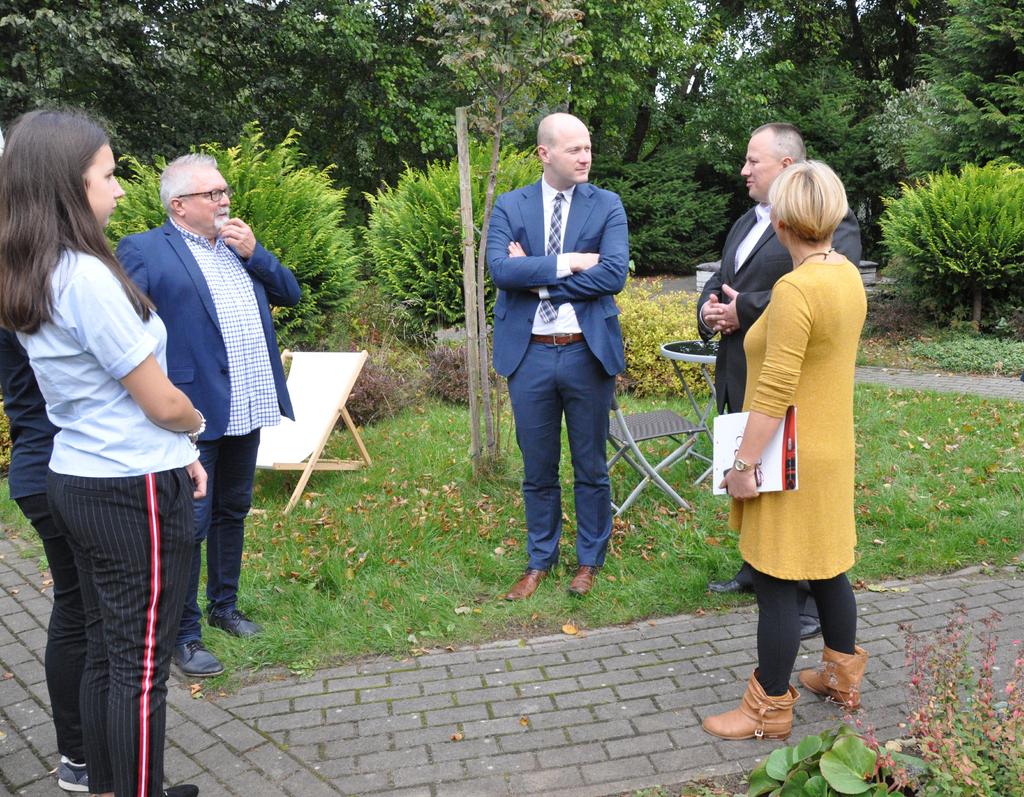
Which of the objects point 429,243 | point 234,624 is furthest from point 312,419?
point 429,243

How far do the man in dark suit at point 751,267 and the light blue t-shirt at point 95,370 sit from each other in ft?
8.12

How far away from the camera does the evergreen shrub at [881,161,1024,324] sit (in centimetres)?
1067

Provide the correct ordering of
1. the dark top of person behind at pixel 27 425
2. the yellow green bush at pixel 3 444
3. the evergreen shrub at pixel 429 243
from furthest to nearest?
1. the evergreen shrub at pixel 429 243
2. the yellow green bush at pixel 3 444
3. the dark top of person behind at pixel 27 425

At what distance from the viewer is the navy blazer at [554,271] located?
13.4 feet

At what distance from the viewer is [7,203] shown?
2.25 meters

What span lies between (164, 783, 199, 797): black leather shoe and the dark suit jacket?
2687 millimetres

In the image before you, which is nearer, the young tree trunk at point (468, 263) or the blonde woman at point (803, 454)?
the blonde woman at point (803, 454)

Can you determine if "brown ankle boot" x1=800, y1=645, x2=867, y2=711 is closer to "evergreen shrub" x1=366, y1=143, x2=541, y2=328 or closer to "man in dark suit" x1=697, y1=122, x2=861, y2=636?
"man in dark suit" x1=697, y1=122, x2=861, y2=636

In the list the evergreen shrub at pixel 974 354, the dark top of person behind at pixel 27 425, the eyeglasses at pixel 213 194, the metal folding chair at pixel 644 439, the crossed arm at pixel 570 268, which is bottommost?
the evergreen shrub at pixel 974 354

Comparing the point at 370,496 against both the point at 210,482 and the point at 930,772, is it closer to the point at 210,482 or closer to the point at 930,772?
the point at 210,482

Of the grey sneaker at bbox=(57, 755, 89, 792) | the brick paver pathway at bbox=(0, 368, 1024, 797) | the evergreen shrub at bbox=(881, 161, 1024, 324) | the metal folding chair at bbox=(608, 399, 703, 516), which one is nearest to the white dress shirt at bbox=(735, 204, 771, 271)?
the metal folding chair at bbox=(608, 399, 703, 516)

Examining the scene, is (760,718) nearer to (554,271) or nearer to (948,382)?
(554,271)

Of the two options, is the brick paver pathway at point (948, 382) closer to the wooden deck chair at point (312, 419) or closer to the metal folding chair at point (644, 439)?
the metal folding chair at point (644, 439)

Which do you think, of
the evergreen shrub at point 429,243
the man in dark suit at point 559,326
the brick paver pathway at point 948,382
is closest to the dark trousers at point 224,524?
the man in dark suit at point 559,326
